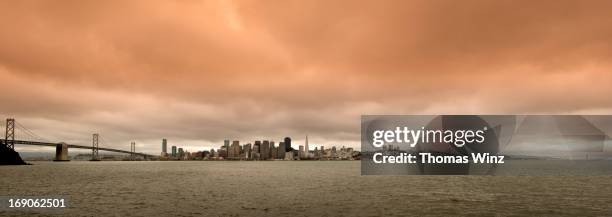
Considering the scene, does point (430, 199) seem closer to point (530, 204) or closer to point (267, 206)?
point (530, 204)

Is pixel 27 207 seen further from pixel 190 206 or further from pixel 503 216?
pixel 503 216

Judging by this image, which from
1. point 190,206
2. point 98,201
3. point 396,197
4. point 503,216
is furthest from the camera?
point 396,197

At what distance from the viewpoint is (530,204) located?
178 ft

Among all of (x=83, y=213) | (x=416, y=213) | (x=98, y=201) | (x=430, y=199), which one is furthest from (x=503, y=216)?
(x=98, y=201)

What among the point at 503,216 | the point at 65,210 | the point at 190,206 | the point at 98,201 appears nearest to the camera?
the point at 503,216

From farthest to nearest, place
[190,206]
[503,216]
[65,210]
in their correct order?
[190,206] → [65,210] → [503,216]

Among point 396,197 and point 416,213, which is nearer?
point 416,213

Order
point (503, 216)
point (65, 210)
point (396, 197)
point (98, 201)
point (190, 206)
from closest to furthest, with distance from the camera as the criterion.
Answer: point (503, 216)
point (65, 210)
point (190, 206)
point (98, 201)
point (396, 197)

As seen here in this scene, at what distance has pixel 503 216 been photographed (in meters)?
44.1

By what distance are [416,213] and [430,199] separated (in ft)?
49.3

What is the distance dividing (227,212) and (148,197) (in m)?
20.9

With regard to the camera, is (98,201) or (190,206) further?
(98,201)

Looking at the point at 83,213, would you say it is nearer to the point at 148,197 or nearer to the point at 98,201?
the point at 98,201

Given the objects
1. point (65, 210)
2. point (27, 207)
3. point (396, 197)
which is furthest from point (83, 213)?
point (396, 197)
